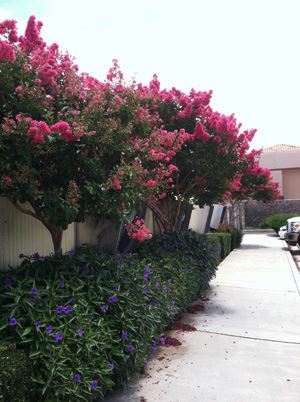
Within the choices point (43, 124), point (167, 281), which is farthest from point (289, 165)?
point (43, 124)

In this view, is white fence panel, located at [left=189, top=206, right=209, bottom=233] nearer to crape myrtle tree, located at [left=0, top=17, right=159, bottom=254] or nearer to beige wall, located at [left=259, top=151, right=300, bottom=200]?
crape myrtle tree, located at [left=0, top=17, right=159, bottom=254]

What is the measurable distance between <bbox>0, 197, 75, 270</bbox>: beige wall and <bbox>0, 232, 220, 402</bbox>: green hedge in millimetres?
672

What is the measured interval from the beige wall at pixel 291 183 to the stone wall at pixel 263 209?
421 cm

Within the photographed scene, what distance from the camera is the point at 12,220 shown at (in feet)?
15.4

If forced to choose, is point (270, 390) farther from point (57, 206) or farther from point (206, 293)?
point (206, 293)

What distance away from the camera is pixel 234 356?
4727mm

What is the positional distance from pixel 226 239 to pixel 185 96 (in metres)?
7.59

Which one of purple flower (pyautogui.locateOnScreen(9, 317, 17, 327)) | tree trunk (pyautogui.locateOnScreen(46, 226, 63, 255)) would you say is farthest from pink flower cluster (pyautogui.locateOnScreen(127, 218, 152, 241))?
purple flower (pyautogui.locateOnScreen(9, 317, 17, 327))

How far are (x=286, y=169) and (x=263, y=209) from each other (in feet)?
18.1

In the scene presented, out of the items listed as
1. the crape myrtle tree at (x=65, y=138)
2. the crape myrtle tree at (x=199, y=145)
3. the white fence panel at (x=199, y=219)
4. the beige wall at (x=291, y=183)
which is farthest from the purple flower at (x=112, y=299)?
the beige wall at (x=291, y=183)

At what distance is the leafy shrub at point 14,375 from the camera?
2.82 meters

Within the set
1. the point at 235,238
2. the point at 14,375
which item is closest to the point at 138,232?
the point at 14,375

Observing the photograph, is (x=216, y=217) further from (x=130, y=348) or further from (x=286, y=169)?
(x=286, y=169)

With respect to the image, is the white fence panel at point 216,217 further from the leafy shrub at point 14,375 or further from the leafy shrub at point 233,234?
the leafy shrub at point 14,375
